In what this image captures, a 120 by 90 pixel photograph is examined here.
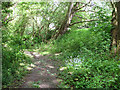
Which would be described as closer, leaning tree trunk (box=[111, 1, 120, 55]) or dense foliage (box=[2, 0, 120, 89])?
dense foliage (box=[2, 0, 120, 89])

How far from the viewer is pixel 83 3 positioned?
1149 cm

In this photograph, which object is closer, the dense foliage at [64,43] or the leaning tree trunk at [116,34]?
the dense foliage at [64,43]

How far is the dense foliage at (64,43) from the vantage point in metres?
3.96

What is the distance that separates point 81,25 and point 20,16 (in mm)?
6856

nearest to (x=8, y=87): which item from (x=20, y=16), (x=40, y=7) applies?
Result: (x=20, y=16)

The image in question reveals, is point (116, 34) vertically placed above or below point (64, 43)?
above

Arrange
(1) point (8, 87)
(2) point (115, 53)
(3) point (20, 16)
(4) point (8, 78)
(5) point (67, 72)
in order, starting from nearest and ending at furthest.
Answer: (1) point (8, 87) < (4) point (8, 78) < (5) point (67, 72) < (2) point (115, 53) < (3) point (20, 16)

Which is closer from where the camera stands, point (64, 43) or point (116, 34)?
point (116, 34)

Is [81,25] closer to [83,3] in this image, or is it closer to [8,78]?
[83,3]

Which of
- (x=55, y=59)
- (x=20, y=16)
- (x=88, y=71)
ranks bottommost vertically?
(x=55, y=59)

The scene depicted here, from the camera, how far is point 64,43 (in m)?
8.88

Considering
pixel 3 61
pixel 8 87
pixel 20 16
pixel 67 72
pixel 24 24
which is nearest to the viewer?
pixel 8 87

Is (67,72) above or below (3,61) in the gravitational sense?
below

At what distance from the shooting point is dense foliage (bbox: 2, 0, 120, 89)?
3.96 metres
